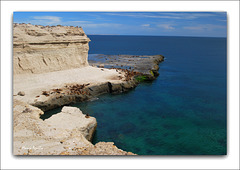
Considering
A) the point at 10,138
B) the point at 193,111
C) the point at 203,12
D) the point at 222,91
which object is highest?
the point at 203,12

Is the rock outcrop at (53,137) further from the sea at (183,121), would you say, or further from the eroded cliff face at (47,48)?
the eroded cliff face at (47,48)

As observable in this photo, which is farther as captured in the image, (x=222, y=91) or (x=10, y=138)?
(x=222, y=91)

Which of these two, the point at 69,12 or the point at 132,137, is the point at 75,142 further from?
the point at 69,12

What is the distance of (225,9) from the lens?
27.8 ft

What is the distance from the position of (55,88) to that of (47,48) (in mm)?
5869

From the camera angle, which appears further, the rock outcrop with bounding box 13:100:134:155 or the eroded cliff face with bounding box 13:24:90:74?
the eroded cliff face with bounding box 13:24:90:74

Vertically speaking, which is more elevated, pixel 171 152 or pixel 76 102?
pixel 76 102

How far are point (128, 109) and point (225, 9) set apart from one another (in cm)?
839

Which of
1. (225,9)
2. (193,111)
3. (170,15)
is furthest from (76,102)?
(225,9)

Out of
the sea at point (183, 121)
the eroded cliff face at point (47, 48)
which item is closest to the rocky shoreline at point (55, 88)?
the eroded cliff face at point (47, 48)

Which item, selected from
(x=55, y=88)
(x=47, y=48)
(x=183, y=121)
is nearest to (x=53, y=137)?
(x=183, y=121)

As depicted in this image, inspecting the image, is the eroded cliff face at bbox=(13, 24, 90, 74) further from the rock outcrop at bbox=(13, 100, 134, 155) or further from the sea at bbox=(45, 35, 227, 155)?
the sea at bbox=(45, 35, 227, 155)

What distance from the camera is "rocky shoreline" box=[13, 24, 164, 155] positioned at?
841 cm

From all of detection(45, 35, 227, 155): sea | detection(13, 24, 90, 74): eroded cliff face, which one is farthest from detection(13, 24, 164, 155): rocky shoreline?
detection(45, 35, 227, 155): sea
